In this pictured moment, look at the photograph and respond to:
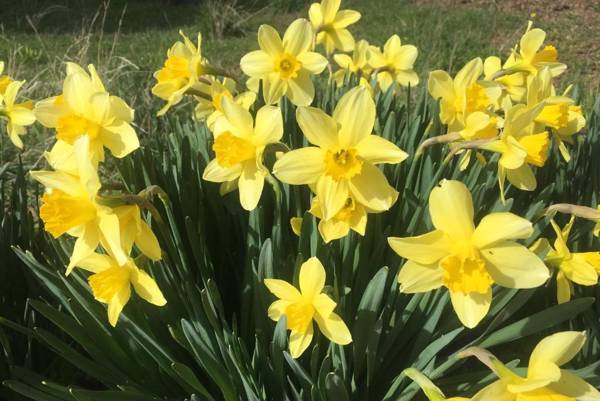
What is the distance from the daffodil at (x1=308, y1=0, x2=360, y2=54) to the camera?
7.47 feet

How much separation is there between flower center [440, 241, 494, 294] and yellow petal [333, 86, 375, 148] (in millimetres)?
310

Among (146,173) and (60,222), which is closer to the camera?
(60,222)

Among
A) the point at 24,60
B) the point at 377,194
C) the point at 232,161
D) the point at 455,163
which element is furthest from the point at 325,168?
the point at 24,60

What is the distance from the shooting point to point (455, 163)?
183 centimetres

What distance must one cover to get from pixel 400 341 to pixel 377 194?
0.41m

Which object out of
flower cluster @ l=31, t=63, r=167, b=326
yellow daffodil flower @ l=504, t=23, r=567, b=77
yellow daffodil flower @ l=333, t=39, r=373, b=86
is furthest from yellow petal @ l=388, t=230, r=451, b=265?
yellow daffodil flower @ l=333, t=39, r=373, b=86

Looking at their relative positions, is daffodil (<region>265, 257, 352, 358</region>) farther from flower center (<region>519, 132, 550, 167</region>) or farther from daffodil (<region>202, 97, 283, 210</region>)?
flower center (<region>519, 132, 550, 167</region>)

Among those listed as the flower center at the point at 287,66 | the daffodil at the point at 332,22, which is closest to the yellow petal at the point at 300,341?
the flower center at the point at 287,66

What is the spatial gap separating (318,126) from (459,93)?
2.30ft

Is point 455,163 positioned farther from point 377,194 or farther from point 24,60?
point 24,60

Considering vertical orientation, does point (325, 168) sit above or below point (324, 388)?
above

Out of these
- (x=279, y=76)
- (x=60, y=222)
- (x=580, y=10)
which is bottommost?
(x=580, y=10)

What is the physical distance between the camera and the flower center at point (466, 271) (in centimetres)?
112

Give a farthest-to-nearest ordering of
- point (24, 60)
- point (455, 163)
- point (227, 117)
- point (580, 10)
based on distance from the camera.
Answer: point (580, 10) < point (24, 60) < point (455, 163) < point (227, 117)
